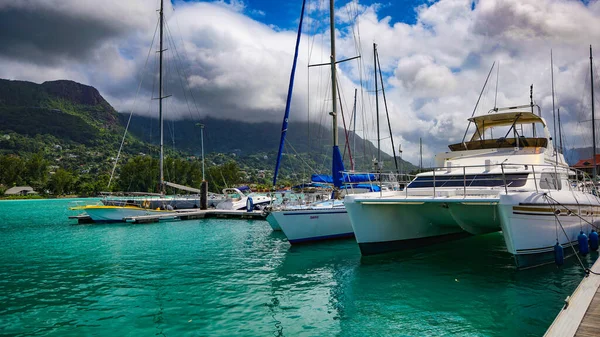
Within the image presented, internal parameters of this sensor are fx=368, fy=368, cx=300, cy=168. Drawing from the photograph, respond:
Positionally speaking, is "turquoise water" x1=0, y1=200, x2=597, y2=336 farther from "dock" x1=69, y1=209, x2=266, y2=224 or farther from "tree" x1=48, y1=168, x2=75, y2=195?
"tree" x1=48, y1=168, x2=75, y2=195

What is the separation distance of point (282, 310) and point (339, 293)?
1.66 metres

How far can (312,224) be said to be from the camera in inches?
583

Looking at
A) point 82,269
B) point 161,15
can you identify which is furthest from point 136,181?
point 82,269

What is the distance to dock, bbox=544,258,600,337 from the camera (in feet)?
14.9

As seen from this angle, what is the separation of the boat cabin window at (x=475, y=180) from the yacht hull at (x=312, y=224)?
13.0 ft

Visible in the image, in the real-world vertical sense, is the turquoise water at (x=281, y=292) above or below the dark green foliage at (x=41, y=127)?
below

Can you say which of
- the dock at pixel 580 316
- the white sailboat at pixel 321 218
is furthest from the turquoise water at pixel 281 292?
the dock at pixel 580 316

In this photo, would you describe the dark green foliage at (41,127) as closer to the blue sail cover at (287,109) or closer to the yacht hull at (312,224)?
the blue sail cover at (287,109)

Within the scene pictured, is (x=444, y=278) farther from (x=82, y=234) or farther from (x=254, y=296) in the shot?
(x=82, y=234)

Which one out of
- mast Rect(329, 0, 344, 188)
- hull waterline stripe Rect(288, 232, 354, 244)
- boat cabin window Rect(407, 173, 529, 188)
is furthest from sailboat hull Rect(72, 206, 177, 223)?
boat cabin window Rect(407, 173, 529, 188)

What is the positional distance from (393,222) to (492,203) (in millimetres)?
3383

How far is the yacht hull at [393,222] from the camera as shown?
35.3 ft

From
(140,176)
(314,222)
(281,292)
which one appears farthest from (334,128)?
(140,176)

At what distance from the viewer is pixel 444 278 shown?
9.34m
